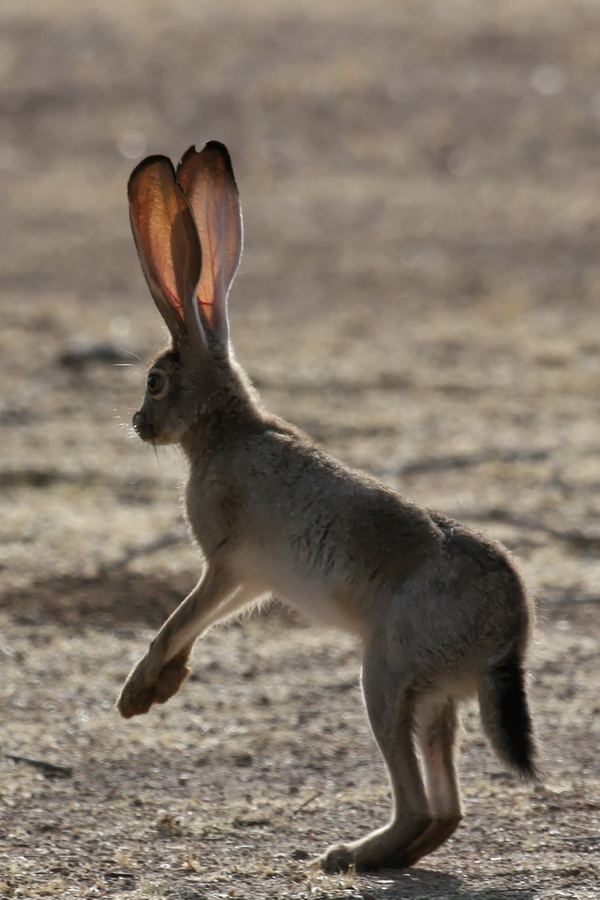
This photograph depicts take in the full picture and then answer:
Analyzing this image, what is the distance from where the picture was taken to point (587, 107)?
1989 cm

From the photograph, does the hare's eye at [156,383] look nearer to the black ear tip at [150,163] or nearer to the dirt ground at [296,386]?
the dirt ground at [296,386]

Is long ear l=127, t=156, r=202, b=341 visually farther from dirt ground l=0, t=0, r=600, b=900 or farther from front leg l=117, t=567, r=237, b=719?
front leg l=117, t=567, r=237, b=719

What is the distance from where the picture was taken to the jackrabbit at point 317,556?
4.54 meters

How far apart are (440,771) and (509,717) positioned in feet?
1.53

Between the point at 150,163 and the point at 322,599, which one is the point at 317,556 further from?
the point at 150,163

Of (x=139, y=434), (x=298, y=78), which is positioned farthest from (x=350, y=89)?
(x=139, y=434)

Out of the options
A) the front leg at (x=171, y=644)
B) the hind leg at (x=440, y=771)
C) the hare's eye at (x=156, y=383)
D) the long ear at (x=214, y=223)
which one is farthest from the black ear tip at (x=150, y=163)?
the hind leg at (x=440, y=771)

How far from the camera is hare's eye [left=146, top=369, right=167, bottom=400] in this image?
5566 mm

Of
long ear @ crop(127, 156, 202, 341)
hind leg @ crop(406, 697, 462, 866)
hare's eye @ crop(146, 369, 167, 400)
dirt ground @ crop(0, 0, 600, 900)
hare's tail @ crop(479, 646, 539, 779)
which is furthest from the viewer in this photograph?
hare's eye @ crop(146, 369, 167, 400)

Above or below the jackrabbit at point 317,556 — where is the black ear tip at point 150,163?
above

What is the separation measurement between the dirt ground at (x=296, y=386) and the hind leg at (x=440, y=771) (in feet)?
0.31

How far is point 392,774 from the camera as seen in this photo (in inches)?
182

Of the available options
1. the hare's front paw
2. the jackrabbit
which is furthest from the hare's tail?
the hare's front paw

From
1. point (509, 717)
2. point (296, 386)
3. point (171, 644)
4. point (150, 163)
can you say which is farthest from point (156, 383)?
point (296, 386)
